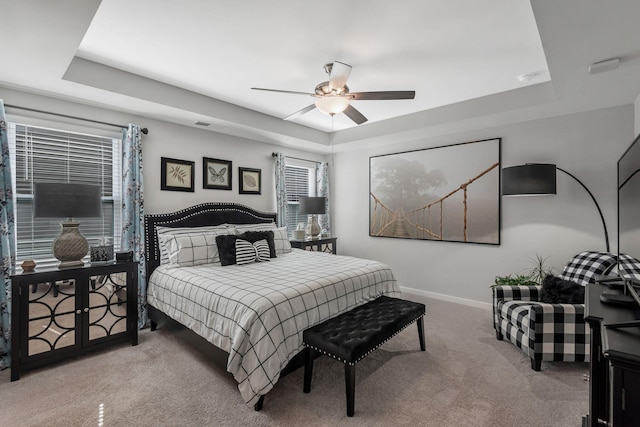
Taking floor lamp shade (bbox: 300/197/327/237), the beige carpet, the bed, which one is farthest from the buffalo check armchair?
floor lamp shade (bbox: 300/197/327/237)

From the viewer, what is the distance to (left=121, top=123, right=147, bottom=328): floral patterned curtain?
3363 mm

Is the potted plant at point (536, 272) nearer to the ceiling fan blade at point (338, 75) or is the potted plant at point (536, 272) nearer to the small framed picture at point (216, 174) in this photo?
the ceiling fan blade at point (338, 75)

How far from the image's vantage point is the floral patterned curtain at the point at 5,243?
259 cm

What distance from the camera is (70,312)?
2674 millimetres

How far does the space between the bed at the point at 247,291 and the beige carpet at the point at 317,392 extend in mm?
268

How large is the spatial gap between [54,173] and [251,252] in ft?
7.17

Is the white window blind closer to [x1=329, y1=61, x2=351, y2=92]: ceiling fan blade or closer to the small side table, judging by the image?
the small side table

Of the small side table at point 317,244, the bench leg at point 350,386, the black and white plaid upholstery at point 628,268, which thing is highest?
the black and white plaid upholstery at point 628,268

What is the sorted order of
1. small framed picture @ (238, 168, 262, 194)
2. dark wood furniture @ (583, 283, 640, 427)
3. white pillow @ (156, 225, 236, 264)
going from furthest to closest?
small framed picture @ (238, 168, 262, 194)
white pillow @ (156, 225, 236, 264)
dark wood furniture @ (583, 283, 640, 427)

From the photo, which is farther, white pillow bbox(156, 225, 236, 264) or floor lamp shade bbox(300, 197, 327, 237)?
floor lamp shade bbox(300, 197, 327, 237)

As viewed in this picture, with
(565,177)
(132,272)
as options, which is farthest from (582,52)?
(132,272)

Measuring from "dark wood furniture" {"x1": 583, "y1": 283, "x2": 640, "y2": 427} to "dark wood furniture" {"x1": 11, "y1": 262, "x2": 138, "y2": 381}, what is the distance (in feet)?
11.6

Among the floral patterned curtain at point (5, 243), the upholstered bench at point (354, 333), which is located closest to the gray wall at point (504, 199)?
the floral patterned curtain at point (5, 243)

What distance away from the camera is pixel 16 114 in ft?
9.34
